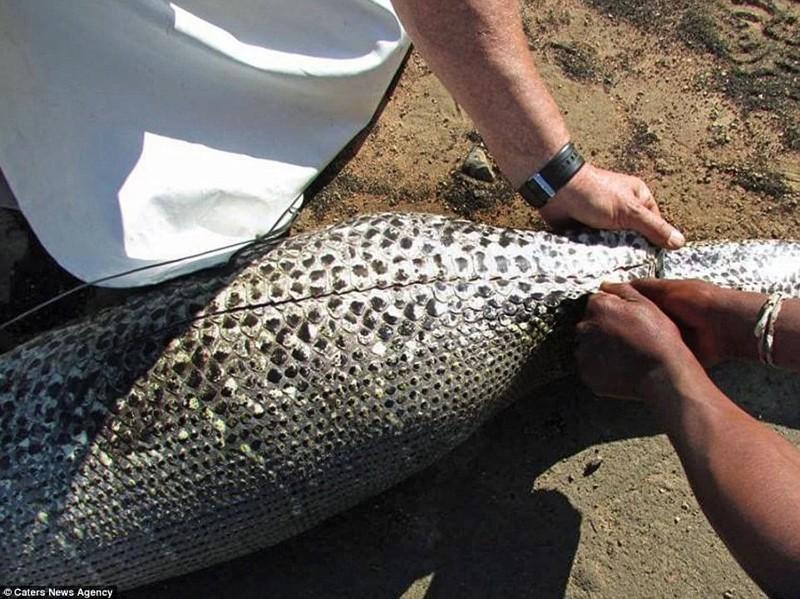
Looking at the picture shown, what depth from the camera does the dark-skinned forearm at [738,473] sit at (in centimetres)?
254

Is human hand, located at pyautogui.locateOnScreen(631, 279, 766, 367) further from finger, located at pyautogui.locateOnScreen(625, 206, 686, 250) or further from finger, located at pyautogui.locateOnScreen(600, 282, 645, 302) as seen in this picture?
finger, located at pyautogui.locateOnScreen(625, 206, 686, 250)

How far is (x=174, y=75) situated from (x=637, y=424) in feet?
8.23

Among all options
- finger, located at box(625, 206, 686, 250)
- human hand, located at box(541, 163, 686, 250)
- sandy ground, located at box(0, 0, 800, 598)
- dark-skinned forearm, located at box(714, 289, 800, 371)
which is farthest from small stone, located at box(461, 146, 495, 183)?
dark-skinned forearm, located at box(714, 289, 800, 371)

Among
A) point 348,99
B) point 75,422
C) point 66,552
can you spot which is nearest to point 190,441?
point 75,422

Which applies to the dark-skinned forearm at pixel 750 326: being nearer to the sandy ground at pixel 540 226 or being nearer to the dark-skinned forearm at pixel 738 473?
the dark-skinned forearm at pixel 738 473

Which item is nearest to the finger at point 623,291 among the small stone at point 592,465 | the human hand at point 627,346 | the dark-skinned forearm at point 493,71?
the human hand at point 627,346

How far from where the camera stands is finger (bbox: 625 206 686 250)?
3.50 metres

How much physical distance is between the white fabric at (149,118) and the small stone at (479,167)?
857mm

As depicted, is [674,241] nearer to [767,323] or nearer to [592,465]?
[767,323]

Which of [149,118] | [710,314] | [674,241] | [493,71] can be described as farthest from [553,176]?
[149,118]

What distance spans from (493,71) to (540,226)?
1.23m

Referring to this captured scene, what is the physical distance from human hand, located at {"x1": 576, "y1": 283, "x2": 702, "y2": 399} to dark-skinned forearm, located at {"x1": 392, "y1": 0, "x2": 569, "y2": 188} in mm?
606

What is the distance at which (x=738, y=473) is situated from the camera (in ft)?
8.93

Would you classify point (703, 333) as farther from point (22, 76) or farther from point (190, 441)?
point (22, 76)
